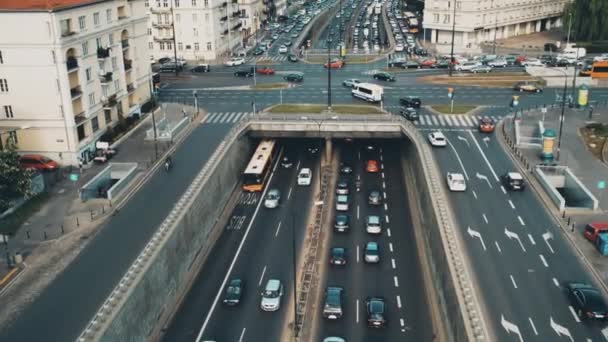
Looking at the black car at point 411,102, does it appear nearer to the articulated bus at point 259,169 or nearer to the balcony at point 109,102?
the articulated bus at point 259,169

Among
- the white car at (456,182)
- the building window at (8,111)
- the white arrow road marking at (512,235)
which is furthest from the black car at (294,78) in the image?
the white arrow road marking at (512,235)

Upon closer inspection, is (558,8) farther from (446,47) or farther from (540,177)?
(540,177)

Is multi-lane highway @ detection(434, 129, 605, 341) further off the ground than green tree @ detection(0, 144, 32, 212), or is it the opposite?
green tree @ detection(0, 144, 32, 212)

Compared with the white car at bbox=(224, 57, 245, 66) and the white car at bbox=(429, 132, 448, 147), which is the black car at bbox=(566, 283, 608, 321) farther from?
the white car at bbox=(224, 57, 245, 66)

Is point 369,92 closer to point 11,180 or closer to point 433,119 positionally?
point 433,119

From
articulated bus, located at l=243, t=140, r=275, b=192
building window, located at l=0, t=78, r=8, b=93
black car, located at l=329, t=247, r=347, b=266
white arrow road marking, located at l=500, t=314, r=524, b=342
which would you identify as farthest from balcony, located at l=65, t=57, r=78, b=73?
white arrow road marking, located at l=500, t=314, r=524, b=342

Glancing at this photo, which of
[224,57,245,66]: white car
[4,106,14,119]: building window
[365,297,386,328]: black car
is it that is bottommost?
[365,297,386,328]: black car

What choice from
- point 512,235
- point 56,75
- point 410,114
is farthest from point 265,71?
point 512,235
